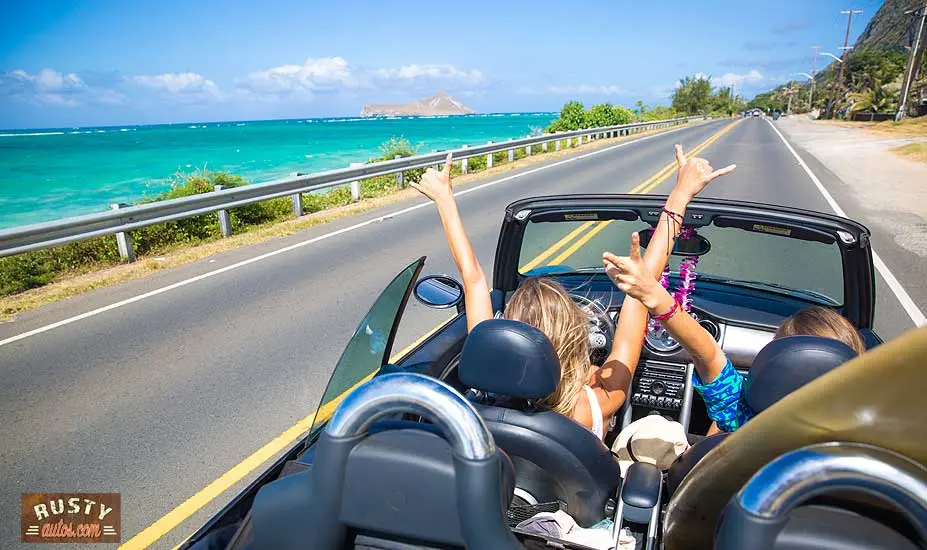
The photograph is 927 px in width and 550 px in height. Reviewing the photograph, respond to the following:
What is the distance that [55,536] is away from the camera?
336 cm

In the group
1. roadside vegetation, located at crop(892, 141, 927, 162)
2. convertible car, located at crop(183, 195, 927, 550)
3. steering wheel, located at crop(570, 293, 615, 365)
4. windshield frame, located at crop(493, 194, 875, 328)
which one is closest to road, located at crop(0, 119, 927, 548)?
convertible car, located at crop(183, 195, 927, 550)

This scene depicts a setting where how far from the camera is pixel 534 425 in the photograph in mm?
1865

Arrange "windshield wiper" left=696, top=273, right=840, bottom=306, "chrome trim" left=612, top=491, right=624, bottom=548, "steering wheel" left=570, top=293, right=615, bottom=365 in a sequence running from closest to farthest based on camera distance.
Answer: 1. "chrome trim" left=612, top=491, right=624, bottom=548
2. "steering wheel" left=570, top=293, right=615, bottom=365
3. "windshield wiper" left=696, top=273, right=840, bottom=306

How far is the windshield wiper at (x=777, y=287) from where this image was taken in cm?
341

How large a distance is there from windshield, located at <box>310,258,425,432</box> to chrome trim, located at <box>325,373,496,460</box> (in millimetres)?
1115

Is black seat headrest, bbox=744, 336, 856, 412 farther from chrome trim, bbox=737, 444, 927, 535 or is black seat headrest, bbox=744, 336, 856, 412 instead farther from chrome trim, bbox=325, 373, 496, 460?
chrome trim, bbox=325, 373, 496, 460

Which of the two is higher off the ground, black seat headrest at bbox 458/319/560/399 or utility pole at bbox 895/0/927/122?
utility pole at bbox 895/0/927/122

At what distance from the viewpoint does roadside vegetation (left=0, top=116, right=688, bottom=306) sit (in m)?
8.63

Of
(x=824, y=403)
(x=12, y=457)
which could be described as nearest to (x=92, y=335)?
(x=12, y=457)

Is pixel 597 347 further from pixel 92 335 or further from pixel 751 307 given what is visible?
pixel 92 335

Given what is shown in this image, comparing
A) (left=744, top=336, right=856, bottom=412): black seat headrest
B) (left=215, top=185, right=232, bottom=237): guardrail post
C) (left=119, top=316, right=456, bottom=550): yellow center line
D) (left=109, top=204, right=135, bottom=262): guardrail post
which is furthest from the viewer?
(left=215, top=185, right=232, bottom=237): guardrail post

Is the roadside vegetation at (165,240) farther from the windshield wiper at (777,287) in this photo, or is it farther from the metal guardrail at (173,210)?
the windshield wiper at (777,287)

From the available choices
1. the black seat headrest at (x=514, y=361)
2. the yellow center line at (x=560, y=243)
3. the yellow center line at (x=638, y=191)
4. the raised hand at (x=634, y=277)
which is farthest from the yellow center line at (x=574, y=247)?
the black seat headrest at (x=514, y=361)

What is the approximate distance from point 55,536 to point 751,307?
159 inches
